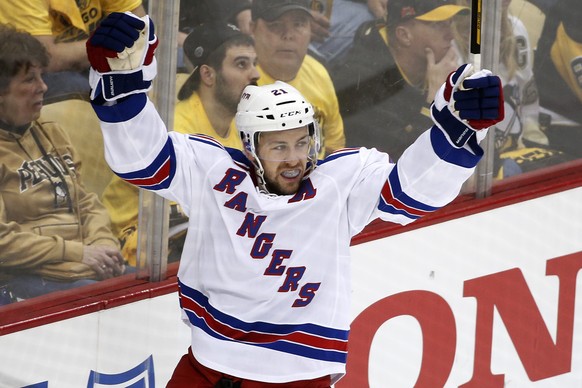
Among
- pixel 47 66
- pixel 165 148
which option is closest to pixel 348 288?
pixel 165 148

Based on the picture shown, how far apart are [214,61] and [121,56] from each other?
988 mm

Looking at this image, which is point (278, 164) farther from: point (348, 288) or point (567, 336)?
point (567, 336)

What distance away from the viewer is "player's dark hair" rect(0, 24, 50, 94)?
3.12 metres

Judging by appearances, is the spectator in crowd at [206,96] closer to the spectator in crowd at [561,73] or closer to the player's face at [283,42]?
the player's face at [283,42]

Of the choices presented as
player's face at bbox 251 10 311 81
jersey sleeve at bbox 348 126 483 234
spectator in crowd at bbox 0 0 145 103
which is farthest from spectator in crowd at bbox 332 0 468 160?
jersey sleeve at bbox 348 126 483 234

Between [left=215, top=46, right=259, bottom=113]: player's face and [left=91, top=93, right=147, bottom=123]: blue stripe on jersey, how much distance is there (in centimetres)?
91

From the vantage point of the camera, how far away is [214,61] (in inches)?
137

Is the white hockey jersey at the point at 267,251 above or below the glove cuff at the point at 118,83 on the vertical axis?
below

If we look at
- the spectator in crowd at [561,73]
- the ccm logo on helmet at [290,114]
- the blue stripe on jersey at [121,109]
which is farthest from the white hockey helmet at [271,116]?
the spectator in crowd at [561,73]

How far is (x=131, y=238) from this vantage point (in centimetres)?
347

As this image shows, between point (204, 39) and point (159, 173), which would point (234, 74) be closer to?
point (204, 39)

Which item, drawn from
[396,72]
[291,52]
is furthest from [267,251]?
[396,72]

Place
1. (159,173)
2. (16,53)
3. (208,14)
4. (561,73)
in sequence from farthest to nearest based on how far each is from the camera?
1. (561,73)
2. (208,14)
3. (16,53)
4. (159,173)

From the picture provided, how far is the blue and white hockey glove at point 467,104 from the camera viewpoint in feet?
8.11
